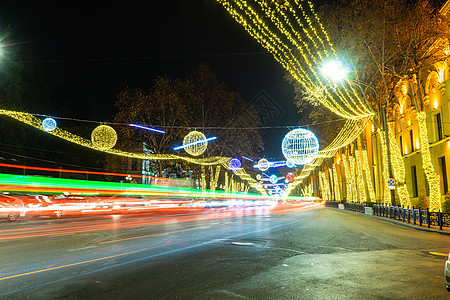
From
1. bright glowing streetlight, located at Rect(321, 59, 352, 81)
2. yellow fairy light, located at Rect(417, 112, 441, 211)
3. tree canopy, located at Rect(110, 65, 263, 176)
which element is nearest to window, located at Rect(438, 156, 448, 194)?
yellow fairy light, located at Rect(417, 112, 441, 211)

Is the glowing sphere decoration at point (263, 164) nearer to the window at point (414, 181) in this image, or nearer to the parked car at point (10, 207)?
the window at point (414, 181)

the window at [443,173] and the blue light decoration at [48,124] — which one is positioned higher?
the blue light decoration at [48,124]

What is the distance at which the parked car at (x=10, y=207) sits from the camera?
19.6 m

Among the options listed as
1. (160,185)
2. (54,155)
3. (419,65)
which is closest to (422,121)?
(419,65)

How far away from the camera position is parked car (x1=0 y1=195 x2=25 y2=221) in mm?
19578

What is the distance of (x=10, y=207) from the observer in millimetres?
20109

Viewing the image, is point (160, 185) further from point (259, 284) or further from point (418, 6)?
point (259, 284)

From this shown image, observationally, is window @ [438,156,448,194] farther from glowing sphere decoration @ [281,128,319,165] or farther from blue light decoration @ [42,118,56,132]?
blue light decoration @ [42,118,56,132]

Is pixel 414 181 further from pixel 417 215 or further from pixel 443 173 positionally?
pixel 417 215

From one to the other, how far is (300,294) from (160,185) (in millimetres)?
32919

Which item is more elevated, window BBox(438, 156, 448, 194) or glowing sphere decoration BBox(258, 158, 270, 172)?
glowing sphere decoration BBox(258, 158, 270, 172)

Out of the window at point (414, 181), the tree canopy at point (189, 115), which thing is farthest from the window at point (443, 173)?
the tree canopy at point (189, 115)

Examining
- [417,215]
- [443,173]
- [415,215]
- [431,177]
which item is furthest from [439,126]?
[415,215]

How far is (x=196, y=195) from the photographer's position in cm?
4509
